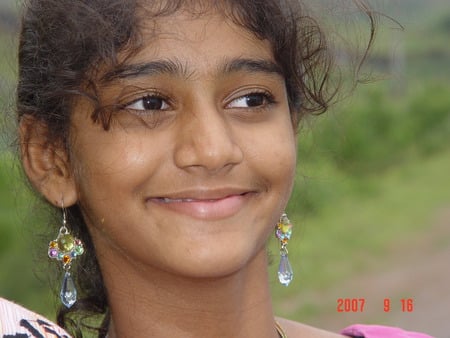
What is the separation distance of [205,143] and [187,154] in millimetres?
44

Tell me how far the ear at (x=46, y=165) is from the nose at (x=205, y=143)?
1.16 ft

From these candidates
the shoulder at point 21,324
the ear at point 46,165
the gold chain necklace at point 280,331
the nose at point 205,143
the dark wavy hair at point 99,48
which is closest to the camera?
the shoulder at point 21,324

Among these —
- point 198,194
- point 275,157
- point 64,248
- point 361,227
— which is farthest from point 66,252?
point 361,227

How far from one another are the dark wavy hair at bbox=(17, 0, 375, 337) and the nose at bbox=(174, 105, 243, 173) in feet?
0.60

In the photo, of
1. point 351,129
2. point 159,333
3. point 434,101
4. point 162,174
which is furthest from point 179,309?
point 434,101

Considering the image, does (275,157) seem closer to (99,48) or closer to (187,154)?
(187,154)

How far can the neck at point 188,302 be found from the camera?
2141 millimetres

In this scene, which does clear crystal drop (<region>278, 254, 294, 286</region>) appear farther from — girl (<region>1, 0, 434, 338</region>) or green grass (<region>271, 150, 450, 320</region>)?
green grass (<region>271, 150, 450, 320</region>)

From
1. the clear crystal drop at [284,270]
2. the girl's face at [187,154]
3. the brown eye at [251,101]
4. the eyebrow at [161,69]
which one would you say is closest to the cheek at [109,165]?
the girl's face at [187,154]

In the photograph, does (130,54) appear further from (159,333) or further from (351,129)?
(351,129)

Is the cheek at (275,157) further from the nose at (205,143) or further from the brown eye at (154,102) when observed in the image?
the brown eye at (154,102)

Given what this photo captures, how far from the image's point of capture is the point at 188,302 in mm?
2156

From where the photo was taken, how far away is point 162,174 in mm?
1990

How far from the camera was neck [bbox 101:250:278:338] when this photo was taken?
214 cm
